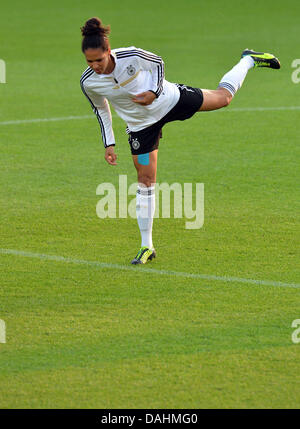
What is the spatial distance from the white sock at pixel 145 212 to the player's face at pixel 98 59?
1.22 m

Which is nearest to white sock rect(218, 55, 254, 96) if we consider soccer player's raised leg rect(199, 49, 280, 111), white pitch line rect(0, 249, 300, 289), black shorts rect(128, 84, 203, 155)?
soccer player's raised leg rect(199, 49, 280, 111)

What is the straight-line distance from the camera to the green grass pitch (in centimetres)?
562

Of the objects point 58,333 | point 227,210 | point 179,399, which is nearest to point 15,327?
point 58,333

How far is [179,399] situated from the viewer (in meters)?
5.36

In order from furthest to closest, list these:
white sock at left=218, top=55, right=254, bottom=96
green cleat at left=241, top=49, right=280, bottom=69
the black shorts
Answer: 1. green cleat at left=241, top=49, right=280, bottom=69
2. white sock at left=218, top=55, right=254, bottom=96
3. the black shorts

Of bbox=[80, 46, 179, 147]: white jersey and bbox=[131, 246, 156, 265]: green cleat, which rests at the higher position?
bbox=[80, 46, 179, 147]: white jersey

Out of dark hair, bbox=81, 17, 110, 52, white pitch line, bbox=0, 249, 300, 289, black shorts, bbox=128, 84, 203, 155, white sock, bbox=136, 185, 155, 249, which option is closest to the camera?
dark hair, bbox=81, 17, 110, 52

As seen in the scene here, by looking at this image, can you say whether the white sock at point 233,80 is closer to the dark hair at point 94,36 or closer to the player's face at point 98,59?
the player's face at point 98,59

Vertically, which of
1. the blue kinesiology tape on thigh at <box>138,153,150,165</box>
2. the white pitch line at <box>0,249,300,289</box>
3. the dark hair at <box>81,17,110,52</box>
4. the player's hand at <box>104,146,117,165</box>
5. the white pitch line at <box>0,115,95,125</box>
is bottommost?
the white pitch line at <box>0,249,300,289</box>

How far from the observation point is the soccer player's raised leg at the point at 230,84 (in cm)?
833

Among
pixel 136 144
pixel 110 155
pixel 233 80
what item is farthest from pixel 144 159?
pixel 233 80

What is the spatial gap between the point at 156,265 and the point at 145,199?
2.02 feet

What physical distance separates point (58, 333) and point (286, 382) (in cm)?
174

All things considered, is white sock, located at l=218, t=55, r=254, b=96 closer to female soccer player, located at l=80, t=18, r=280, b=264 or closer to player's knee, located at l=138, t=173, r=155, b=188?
female soccer player, located at l=80, t=18, r=280, b=264
